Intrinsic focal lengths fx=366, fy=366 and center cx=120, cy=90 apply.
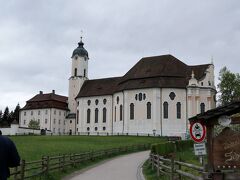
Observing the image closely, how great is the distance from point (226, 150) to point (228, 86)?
64605 mm

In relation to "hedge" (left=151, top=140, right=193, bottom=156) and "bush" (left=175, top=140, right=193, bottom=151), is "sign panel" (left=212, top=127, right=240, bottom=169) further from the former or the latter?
"bush" (left=175, top=140, right=193, bottom=151)

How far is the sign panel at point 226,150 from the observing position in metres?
9.30

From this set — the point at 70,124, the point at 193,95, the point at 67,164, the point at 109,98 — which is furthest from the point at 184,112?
the point at 67,164

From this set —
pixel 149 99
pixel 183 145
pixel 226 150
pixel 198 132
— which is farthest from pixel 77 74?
pixel 226 150

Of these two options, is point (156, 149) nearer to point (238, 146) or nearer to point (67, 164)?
point (67, 164)

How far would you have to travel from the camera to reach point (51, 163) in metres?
19.5

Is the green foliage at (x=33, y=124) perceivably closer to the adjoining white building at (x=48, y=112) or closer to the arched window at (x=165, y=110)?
the adjoining white building at (x=48, y=112)

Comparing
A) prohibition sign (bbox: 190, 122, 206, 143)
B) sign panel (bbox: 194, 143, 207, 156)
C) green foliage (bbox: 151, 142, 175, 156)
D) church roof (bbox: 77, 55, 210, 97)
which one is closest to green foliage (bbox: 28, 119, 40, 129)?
church roof (bbox: 77, 55, 210, 97)

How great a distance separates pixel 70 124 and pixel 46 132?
634 centimetres

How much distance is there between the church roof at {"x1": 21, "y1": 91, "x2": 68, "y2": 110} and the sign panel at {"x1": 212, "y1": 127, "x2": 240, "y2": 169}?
84177 millimetres

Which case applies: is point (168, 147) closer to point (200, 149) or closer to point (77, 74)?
point (200, 149)

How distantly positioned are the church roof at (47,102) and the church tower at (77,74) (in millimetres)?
2620

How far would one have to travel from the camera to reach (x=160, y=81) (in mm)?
70188

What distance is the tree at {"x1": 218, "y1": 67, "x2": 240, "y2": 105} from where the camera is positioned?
231 feet
